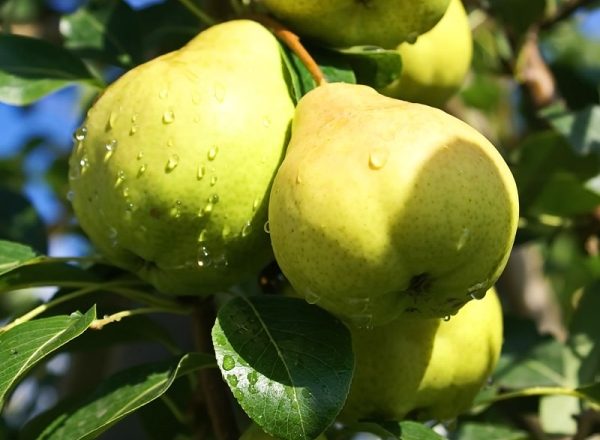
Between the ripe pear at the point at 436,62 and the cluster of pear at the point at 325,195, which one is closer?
the cluster of pear at the point at 325,195

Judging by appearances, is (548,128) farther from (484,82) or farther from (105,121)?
(105,121)

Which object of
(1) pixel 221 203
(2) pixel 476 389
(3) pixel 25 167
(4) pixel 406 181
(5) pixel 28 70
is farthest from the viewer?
(3) pixel 25 167

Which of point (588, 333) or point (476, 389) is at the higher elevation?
point (476, 389)

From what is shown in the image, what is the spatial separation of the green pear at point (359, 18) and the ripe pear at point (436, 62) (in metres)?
0.11

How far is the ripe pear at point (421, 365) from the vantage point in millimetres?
1047

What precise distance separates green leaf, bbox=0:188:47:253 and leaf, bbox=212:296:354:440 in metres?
0.57

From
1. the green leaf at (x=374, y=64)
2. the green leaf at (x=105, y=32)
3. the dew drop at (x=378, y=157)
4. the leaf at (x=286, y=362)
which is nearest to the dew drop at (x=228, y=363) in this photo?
the leaf at (x=286, y=362)

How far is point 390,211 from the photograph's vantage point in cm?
81

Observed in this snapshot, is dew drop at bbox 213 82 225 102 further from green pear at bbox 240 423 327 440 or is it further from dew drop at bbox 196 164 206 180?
green pear at bbox 240 423 327 440

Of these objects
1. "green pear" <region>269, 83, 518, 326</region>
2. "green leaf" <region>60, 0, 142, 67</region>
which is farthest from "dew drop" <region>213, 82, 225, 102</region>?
"green leaf" <region>60, 0, 142, 67</region>

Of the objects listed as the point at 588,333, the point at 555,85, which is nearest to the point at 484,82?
the point at 555,85

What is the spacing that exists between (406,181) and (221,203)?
0.22 m

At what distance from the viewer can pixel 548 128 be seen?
1.77m

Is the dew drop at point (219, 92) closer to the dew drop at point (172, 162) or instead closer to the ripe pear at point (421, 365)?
the dew drop at point (172, 162)
